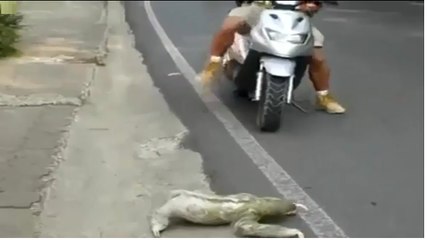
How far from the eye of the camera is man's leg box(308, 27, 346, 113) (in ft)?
29.3

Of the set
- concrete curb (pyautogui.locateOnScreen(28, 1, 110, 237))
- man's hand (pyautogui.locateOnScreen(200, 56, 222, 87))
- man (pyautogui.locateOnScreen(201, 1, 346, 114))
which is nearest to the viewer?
concrete curb (pyautogui.locateOnScreen(28, 1, 110, 237))

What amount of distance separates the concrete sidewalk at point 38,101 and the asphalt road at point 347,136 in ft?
2.84

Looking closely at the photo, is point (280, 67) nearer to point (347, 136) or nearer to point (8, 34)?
point (347, 136)

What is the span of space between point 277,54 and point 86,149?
5.74ft

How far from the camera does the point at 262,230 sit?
5.52 metres

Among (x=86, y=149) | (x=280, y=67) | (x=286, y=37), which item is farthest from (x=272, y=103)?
(x=86, y=149)

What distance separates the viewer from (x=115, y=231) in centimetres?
562

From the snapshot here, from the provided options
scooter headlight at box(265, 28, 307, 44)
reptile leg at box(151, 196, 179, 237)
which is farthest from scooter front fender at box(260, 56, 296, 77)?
reptile leg at box(151, 196, 179, 237)

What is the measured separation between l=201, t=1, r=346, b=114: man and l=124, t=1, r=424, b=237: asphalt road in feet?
0.51

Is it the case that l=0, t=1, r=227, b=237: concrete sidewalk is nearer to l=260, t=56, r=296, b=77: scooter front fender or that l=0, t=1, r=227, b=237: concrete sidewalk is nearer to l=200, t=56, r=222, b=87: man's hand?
l=200, t=56, r=222, b=87: man's hand

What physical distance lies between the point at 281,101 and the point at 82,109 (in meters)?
1.90

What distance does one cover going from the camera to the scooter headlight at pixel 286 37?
324 inches

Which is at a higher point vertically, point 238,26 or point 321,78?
point 238,26

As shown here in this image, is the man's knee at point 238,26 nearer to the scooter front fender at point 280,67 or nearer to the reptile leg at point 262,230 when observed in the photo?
the scooter front fender at point 280,67
